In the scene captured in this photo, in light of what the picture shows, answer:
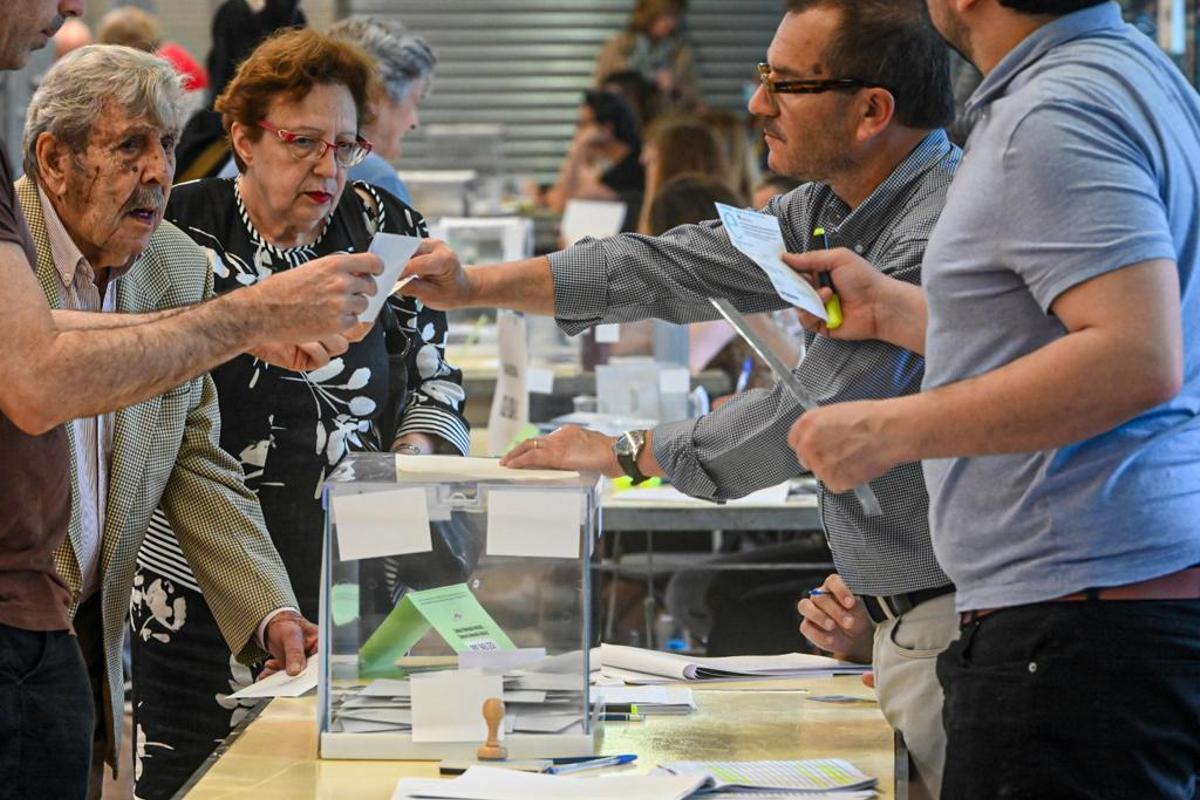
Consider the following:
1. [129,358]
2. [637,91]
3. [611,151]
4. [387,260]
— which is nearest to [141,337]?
[129,358]

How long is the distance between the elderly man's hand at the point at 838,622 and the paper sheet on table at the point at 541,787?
639 mm

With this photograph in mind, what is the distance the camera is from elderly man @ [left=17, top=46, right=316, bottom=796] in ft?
8.55

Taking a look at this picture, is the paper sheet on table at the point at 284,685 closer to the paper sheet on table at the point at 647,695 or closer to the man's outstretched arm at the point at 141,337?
the paper sheet on table at the point at 647,695

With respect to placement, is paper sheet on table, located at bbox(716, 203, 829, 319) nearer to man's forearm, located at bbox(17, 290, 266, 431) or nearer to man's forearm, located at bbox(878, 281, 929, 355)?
man's forearm, located at bbox(878, 281, 929, 355)

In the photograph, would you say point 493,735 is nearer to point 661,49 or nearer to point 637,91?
point 637,91

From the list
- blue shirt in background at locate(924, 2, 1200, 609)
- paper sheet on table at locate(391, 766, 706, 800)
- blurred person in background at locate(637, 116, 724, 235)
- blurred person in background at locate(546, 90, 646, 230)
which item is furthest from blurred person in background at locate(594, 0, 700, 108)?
blue shirt in background at locate(924, 2, 1200, 609)

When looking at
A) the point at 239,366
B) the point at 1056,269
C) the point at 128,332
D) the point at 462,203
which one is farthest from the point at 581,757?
the point at 462,203

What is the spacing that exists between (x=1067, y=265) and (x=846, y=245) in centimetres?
82

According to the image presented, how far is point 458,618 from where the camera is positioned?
231 cm

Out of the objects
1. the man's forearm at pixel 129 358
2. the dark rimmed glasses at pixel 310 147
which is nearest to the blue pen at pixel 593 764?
the man's forearm at pixel 129 358

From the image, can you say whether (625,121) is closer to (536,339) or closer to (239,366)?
(536,339)

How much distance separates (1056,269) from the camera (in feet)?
5.65

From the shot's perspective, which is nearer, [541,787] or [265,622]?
[541,787]

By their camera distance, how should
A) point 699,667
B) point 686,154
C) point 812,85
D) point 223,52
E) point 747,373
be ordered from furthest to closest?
point 686,154, point 223,52, point 747,373, point 699,667, point 812,85
